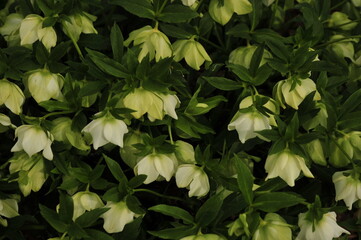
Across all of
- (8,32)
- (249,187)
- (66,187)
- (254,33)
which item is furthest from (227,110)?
(8,32)

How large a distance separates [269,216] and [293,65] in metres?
0.30

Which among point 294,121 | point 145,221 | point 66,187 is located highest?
point 294,121

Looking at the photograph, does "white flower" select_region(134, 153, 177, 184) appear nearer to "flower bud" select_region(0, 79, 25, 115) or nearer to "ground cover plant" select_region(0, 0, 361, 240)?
"ground cover plant" select_region(0, 0, 361, 240)

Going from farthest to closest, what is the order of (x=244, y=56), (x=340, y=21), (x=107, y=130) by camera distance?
(x=340, y=21) < (x=244, y=56) < (x=107, y=130)

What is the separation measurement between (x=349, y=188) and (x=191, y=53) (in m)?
0.41

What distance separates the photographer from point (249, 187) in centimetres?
129

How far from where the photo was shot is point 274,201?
4.22 feet

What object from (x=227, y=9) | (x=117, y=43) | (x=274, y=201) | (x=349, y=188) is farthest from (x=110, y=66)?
(x=349, y=188)

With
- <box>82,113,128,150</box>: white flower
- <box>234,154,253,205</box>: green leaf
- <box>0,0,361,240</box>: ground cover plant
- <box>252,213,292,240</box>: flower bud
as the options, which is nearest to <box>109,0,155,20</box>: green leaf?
<box>0,0,361,240</box>: ground cover plant

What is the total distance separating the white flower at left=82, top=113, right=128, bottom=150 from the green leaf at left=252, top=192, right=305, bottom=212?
28 cm

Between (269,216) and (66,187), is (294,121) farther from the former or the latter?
(66,187)

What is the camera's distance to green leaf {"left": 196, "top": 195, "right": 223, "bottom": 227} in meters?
1.29

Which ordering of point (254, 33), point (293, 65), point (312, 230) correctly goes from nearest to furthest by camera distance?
1. point (312, 230)
2. point (293, 65)
3. point (254, 33)

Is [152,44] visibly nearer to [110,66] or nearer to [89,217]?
[110,66]
